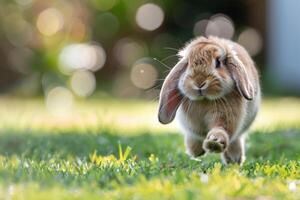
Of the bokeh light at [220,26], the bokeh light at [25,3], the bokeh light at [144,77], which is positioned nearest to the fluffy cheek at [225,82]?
the bokeh light at [25,3]

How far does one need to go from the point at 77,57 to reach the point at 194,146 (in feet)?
24.3

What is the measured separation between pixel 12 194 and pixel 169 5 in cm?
1205

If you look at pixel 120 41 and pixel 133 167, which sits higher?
pixel 120 41

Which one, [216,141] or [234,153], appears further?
[234,153]

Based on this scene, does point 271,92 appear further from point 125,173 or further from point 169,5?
point 125,173

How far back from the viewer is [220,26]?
1559 cm

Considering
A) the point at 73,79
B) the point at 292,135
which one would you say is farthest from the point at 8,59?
the point at 292,135

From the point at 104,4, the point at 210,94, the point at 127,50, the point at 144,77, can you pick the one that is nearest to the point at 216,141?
the point at 210,94

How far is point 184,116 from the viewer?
5199 mm

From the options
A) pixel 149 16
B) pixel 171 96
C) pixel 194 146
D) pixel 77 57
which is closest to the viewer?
pixel 171 96

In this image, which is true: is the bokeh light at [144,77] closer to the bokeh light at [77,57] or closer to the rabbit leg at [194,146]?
the bokeh light at [77,57]

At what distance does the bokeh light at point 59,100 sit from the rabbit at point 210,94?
671 centimetres

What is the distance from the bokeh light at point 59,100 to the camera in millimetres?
11891

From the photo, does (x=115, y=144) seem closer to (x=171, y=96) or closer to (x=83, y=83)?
(x=171, y=96)
